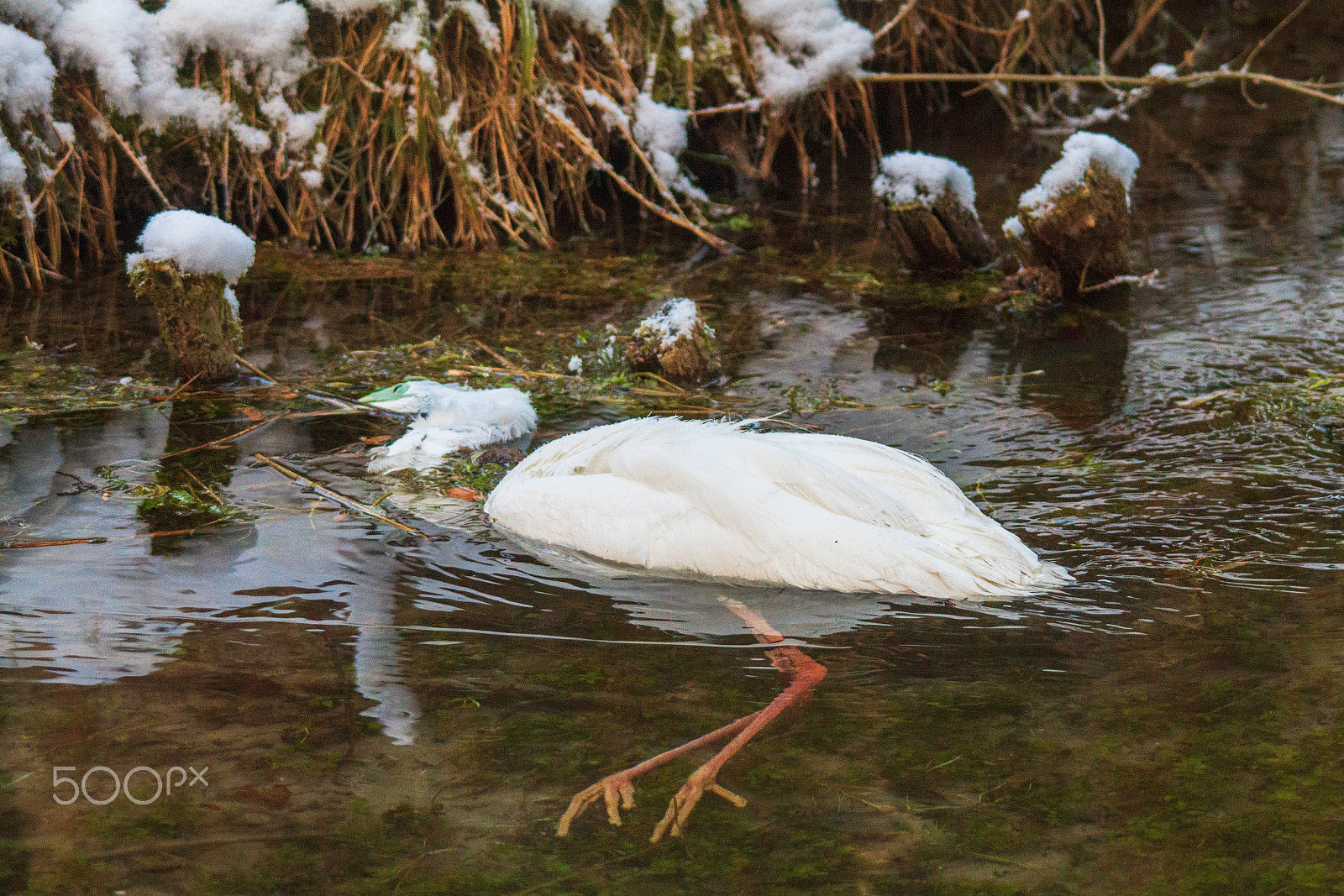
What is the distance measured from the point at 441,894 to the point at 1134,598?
75.9 inches

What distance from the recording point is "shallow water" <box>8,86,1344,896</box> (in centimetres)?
235

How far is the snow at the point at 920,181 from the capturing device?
6070 mm

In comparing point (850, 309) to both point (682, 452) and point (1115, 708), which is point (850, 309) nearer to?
point (682, 452)

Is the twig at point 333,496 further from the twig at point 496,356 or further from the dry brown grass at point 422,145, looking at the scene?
the dry brown grass at point 422,145

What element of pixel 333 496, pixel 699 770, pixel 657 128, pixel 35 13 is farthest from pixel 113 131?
pixel 699 770

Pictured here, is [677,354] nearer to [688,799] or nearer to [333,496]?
[333,496]

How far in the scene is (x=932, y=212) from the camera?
6176mm

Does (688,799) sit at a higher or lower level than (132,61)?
lower

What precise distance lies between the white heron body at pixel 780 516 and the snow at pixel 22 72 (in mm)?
3910

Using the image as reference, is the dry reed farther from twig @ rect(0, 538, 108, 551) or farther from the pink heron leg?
the pink heron leg

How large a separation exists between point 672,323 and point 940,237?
192 centimetres

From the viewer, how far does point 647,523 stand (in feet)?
11.2

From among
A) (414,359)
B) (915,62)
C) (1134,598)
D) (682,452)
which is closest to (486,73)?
(414,359)

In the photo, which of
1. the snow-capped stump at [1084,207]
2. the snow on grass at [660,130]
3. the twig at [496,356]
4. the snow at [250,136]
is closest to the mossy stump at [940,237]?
the snow-capped stump at [1084,207]
